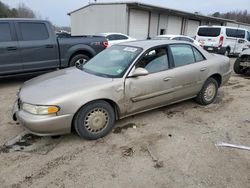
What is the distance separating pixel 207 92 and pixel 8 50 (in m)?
5.18

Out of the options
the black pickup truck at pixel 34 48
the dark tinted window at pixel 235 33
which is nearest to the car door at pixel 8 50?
the black pickup truck at pixel 34 48

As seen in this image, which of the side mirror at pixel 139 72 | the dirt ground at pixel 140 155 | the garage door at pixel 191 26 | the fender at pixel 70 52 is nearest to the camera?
the dirt ground at pixel 140 155

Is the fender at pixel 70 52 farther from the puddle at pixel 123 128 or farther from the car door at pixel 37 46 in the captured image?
the puddle at pixel 123 128

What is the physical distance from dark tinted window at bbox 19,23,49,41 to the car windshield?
10.1 feet

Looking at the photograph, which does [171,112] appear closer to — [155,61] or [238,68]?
[155,61]

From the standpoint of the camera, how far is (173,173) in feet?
9.15

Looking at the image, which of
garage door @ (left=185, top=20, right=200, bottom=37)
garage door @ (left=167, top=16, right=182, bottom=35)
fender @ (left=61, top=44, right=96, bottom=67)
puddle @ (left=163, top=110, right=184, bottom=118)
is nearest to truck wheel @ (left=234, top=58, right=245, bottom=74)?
puddle @ (left=163, top=110, right=184, bottom=118)

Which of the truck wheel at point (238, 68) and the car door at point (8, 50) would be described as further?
the truck wheel at point (238, 68)

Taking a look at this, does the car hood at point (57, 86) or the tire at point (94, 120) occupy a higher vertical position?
the car hood at point (57, 86)

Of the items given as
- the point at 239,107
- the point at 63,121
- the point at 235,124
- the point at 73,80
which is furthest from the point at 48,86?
the point at 239,107

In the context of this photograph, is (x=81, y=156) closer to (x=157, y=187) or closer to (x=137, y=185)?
(x=137, y=185)

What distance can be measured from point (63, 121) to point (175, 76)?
7.17ft

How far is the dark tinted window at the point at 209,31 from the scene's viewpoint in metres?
14.3

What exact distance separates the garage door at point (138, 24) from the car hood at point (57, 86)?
17.3 metres
